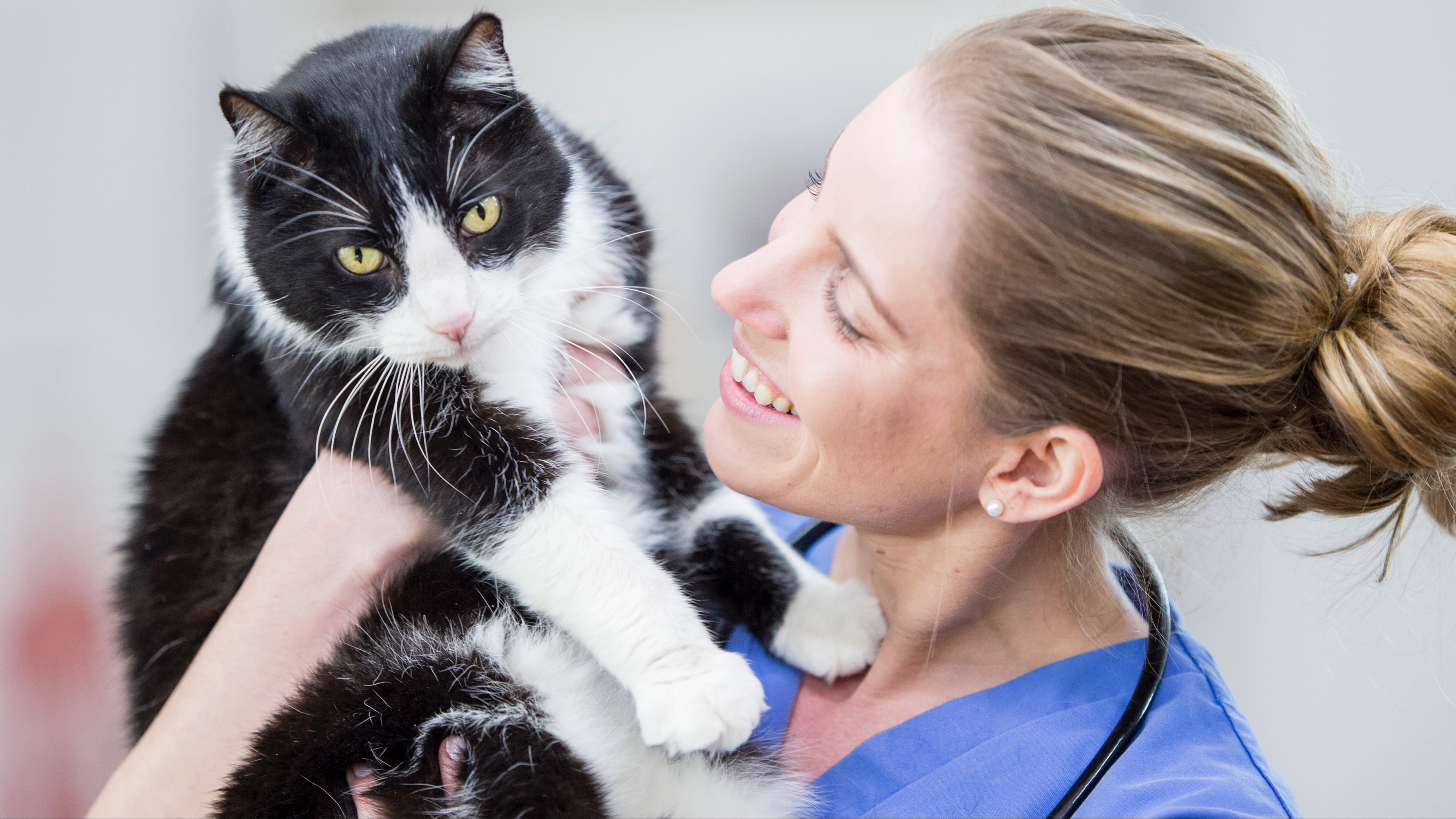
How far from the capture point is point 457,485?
1114 mm

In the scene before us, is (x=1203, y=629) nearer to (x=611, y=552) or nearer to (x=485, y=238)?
(x=611, y=552)

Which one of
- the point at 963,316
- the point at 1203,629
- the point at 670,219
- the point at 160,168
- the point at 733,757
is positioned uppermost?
the point at 160,168

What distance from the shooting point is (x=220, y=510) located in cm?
130

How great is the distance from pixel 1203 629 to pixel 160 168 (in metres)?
3.35

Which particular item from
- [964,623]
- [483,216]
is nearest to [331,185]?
[483,216]

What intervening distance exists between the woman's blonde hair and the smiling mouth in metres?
0.27

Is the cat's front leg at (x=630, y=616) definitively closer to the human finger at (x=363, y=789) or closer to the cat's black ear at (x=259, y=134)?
the human finger at (x=363, y=789)

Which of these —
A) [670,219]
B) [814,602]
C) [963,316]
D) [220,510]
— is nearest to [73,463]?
[220,510]

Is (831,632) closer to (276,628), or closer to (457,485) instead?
(457,485)

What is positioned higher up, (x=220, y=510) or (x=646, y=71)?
(x=646, y=71)

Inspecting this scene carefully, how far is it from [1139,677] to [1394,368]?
48 centimetres

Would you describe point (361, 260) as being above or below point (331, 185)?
below

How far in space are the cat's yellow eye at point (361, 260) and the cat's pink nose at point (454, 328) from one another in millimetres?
131

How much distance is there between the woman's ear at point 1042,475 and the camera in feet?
3.02
